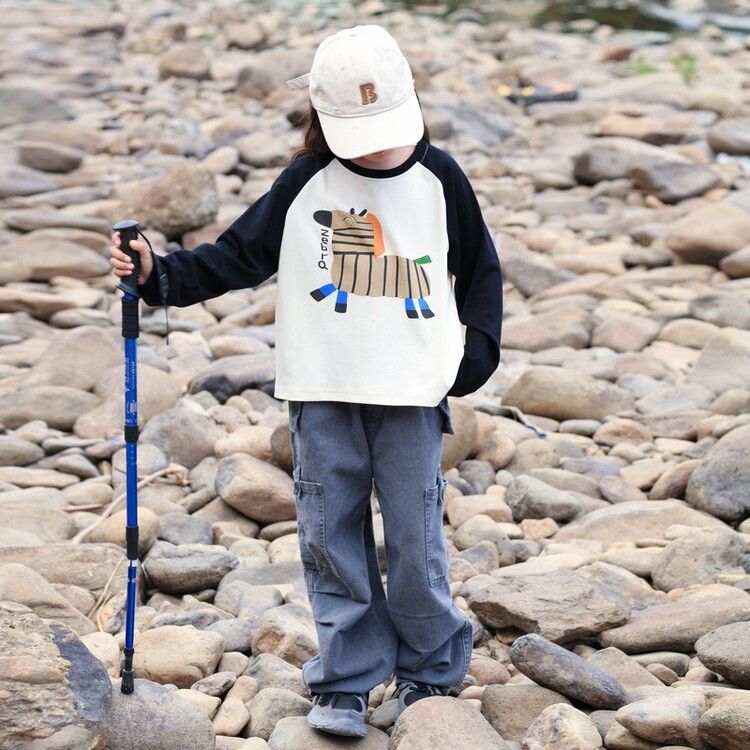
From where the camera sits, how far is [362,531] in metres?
3.04

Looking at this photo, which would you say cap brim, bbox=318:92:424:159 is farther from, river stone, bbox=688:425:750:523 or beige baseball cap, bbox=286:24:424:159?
river stone, bbox=688:425:750:523

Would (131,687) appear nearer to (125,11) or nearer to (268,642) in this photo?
(268,642)

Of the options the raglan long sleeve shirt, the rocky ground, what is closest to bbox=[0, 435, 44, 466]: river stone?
the rocky ground

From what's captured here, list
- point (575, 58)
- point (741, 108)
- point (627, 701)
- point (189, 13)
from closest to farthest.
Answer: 1. point (627, 701)
2. point (741, 108)
3. point (575, 58)
4. point (189, 13)

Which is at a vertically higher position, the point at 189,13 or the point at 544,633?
the point at 544,633

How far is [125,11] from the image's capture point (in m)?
20.6

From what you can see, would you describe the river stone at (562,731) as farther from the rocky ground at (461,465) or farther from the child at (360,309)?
the child at (360,309)

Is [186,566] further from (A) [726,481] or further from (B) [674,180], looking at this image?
(B) [674,180]

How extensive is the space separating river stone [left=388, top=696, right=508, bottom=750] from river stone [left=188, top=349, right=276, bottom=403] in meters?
2.76

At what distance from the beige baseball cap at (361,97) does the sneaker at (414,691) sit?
1228 millimetres

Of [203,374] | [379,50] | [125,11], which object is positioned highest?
[379,50]

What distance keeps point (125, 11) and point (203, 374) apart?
16376 mm

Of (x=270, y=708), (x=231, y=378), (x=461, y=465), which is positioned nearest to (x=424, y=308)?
(x=270, y=708)

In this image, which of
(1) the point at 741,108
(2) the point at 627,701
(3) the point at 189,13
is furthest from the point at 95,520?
(3) the point at 189,13
